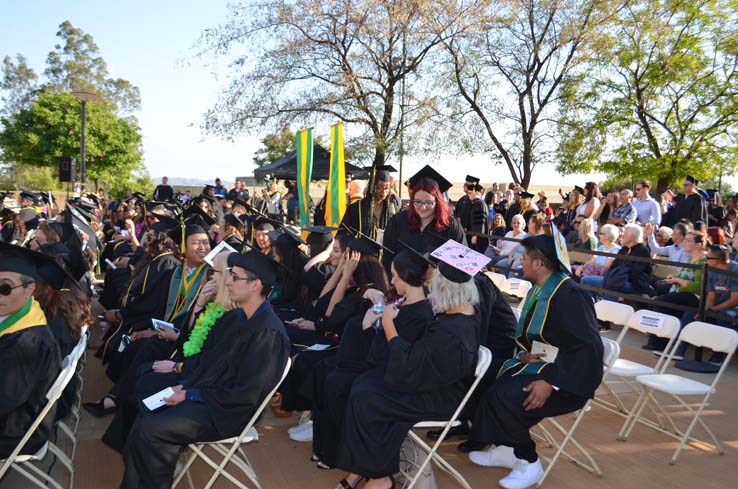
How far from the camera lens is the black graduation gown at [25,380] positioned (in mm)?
2943

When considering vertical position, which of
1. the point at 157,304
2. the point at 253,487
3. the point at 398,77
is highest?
the point at 398,77

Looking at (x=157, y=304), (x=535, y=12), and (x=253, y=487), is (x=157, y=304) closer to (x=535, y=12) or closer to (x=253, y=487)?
(x=253, y=487)

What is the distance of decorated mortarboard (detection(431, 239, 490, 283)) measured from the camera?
3.37 metres

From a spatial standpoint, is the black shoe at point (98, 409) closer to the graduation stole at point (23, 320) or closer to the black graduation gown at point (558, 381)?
the graduation stole at point (23, 320)

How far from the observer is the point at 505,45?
788 inches

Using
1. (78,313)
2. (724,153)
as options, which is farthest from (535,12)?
(78,313)

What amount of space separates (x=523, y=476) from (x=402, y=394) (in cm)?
97

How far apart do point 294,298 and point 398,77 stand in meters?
13.4

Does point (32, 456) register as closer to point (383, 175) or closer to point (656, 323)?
point (383, 175)

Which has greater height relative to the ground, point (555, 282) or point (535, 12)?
point (535, 12)

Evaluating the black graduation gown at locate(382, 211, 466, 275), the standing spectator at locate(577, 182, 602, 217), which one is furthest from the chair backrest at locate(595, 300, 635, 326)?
the standing spectator at locate(577, 182, 602, 217)

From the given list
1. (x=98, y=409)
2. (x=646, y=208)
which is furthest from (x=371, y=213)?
(x=646, y=208)

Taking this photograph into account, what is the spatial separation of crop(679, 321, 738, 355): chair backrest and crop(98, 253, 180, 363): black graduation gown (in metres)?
4.35

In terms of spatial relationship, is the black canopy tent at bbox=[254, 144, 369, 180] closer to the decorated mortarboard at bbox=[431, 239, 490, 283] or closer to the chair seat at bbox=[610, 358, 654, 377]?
the chair seat at bbox=[610, 358, 654, 377]
